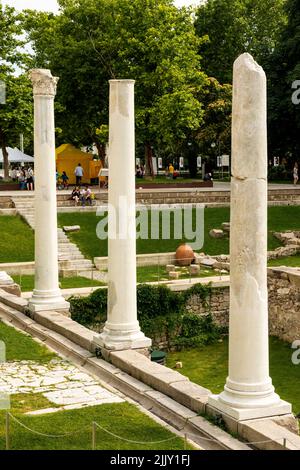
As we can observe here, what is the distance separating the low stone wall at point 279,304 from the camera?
23656 millimetres

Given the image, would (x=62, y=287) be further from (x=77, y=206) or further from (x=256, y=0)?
(x=256, y=0)

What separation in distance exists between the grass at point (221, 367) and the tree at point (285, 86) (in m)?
19.9

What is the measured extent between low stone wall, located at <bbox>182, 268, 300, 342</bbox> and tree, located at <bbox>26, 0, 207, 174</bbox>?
63.1ft

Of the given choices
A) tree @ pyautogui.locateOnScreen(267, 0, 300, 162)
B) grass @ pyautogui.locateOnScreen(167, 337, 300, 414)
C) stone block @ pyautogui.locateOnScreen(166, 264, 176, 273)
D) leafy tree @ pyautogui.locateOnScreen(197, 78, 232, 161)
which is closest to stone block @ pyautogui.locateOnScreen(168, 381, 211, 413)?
grass @ pyautogui.locateOnScreen(167, 337, 300, 414)

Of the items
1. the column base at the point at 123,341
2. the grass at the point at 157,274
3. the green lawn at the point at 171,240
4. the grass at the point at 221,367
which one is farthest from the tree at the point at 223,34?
the column base at the point at 123,341

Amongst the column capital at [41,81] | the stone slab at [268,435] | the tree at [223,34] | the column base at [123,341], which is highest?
the tree at [223,34]

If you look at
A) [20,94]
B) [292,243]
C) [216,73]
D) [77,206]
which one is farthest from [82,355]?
[216,73]

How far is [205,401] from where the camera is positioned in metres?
10.6

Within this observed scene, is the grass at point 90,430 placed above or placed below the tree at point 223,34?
below

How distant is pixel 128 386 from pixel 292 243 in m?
20.4

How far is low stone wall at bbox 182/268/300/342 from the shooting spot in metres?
23.7

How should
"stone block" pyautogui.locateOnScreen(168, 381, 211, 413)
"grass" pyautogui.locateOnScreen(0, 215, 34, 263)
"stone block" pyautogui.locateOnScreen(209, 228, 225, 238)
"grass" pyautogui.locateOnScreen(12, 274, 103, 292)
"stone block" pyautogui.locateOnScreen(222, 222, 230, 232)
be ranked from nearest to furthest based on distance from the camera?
"stone block" pyautogui.locateOnScreen(168, 381, 211, 413), "grass" pyautogui.locateOnScreen(12, 274, 103, 292), "grass" pyautogui.locateOnScreen(0, 215, 34, 263), "stone block" pyautogui.locateOnScreen(209, 228, 225, 238), "stone block" pyautogui.locateOnScreen(222, 222, 230, 232)

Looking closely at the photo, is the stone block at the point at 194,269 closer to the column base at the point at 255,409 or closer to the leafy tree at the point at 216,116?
the column base at the point at 255,409

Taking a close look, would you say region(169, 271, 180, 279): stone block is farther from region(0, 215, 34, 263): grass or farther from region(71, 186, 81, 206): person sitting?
region(71, 186, 81, 206): person sitting
